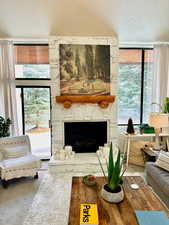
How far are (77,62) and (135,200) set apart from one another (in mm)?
3221

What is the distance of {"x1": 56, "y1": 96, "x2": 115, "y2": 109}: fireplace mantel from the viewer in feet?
13.6

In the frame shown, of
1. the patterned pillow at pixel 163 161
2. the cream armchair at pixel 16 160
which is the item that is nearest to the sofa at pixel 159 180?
the patterned pillow at pixel 163 161

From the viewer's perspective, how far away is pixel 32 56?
4586 mm

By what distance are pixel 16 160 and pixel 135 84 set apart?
3.71 m

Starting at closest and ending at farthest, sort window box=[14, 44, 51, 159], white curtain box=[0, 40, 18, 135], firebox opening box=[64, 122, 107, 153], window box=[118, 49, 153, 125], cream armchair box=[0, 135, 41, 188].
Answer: cream armchair box=[0, 135, 41, 188] → white curtain box=[0, 40, 18, 135] → firebox opening box=[64, 122, 107, 153] → window box=[14, 44, 51, 159] → window box=[118, 49, 153, 125]

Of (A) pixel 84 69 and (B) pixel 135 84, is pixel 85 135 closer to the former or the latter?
(A) pixel 84 69

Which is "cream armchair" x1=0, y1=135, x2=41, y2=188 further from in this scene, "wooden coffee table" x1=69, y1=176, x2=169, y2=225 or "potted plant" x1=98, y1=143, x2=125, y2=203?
"potted plant" x1=98, y1=143, x2=125, y2=203

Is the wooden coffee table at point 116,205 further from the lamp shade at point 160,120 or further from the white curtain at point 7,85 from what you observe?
the white curtain at point 7,85

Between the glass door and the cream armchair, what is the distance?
33.6 inches

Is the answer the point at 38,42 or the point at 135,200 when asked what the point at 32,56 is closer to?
the point at 38,42

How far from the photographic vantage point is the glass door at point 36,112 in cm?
462

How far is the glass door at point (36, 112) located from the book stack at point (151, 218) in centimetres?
337

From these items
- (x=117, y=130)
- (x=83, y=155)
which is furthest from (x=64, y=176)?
(x=117, y=130)

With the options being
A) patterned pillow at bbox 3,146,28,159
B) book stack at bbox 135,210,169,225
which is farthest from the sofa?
patterned pillow at bbox 3,146,28,159
